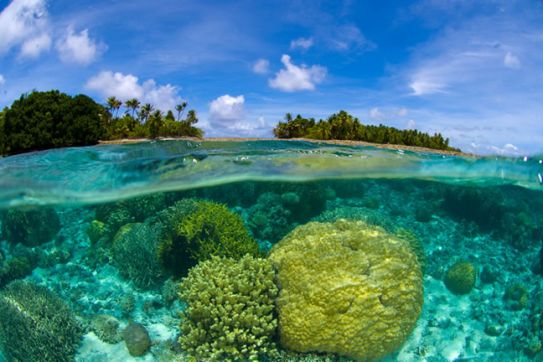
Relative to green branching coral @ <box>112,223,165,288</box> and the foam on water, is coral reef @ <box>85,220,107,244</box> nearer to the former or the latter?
the foam on water

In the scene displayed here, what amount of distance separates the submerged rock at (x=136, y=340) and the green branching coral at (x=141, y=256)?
4.16ft

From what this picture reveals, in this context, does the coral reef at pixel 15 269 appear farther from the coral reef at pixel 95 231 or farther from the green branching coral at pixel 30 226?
the coral reef at pixel 95 231

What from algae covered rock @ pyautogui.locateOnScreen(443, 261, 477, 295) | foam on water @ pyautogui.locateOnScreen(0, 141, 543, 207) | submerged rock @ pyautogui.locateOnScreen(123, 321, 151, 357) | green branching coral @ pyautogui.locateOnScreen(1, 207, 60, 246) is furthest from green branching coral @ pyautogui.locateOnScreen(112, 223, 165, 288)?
algae covered rock @ pyautogui.locateOnScreen(443, 261, 477, 295)

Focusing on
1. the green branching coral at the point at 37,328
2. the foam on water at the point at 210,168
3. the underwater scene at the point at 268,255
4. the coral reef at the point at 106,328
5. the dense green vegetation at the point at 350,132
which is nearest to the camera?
the underwater scene at the point at 268,255

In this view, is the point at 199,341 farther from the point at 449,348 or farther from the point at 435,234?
the point at 435,234

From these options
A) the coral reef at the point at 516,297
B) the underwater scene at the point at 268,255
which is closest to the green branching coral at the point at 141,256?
the underwater scene at the point at 268,255

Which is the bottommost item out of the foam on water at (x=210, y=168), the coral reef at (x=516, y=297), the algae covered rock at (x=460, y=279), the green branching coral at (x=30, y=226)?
the coral reef at (x=516, y=297)

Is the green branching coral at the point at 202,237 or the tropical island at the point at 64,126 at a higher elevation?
the tropical island at the point at 64,126

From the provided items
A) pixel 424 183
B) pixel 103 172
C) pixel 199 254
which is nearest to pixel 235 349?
pixel 199 254

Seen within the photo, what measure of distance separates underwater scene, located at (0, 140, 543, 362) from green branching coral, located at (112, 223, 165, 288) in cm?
3

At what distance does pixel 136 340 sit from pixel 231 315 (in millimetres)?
2869

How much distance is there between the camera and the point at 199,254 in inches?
353

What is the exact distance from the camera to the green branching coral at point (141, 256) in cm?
975

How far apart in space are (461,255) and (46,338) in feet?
33.5
